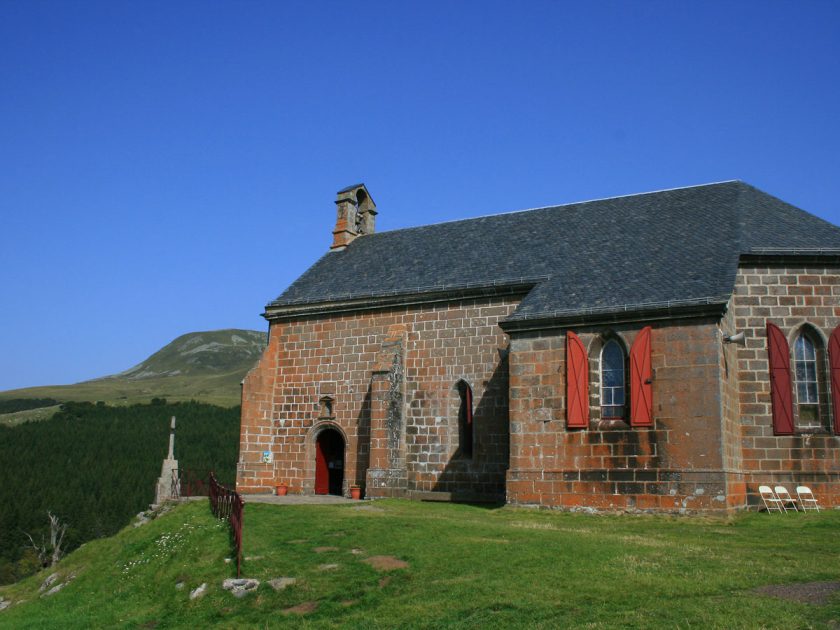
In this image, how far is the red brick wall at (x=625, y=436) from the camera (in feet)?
65.3

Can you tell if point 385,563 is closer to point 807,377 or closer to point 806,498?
point 806,498

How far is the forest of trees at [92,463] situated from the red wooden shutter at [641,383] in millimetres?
50627

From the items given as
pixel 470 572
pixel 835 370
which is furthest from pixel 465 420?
pixel 470 572

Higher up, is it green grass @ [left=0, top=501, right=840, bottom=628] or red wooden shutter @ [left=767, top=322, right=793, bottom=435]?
red wooden shutter @ [left=767, top=322, right=793, bottom=435]

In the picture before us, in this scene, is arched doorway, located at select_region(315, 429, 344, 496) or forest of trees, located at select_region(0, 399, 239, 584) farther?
forest of trees, located at select_region(0, 399, 239, 584)

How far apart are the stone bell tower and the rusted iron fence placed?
→ 13.8 meters

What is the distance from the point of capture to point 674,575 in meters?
11.8

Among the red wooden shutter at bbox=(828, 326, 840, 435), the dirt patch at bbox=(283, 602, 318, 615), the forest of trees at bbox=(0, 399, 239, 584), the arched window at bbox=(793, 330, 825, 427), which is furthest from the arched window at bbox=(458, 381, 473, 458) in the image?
the forest of trees at bbox=(0, 399, 239, 584)

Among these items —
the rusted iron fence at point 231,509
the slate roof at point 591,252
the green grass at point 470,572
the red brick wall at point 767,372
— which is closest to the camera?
the green grass at point 470,572

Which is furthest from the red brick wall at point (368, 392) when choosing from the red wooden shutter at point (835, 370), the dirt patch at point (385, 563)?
the dirt patch at point (385, 563)

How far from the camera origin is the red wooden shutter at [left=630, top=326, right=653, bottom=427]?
67.8 ft

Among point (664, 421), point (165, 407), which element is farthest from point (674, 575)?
point (165, 407)

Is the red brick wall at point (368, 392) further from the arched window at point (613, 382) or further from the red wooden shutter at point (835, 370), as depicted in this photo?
the red wooden shutter at point (835, 370)

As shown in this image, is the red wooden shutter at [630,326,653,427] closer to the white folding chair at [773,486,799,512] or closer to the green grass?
the green grass
